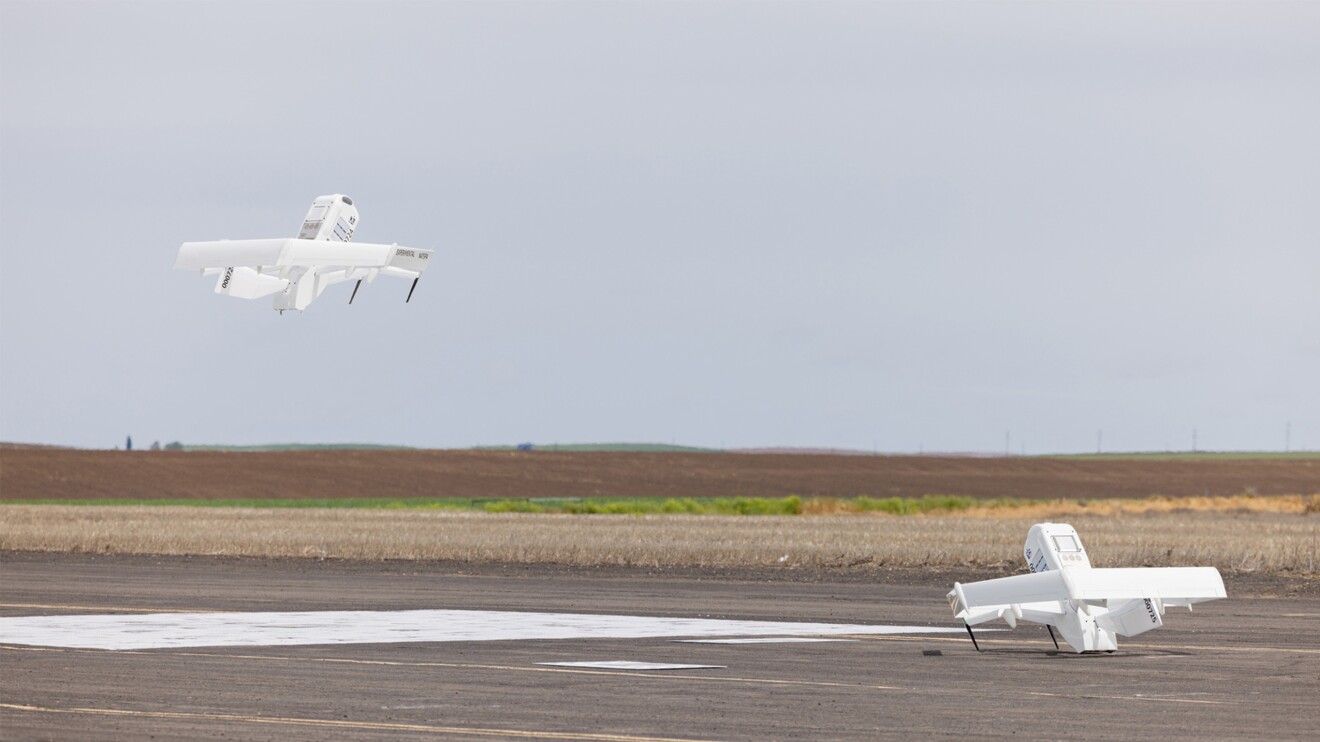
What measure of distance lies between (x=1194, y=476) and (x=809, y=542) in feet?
338

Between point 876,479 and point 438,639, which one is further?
point 876,479

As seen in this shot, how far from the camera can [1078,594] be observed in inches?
932

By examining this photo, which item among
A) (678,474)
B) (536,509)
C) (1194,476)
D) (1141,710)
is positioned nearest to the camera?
(1141,710)

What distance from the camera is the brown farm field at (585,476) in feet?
375

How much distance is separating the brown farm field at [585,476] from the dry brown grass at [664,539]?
3699 cm

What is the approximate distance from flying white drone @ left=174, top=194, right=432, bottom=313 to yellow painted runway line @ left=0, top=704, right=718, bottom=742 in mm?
5477

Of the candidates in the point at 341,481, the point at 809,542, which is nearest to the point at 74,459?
the point at 341,481

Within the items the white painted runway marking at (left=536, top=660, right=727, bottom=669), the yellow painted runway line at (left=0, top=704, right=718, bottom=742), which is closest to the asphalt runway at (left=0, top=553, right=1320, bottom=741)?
the yellow painted runway line at (left=0, top=704, right=718, bottom=742)

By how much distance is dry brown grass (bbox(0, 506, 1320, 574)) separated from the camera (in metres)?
48.4

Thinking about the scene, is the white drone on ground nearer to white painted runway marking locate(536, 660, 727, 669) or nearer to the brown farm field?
white painted runway marking locate(536, 660, 727, 669)

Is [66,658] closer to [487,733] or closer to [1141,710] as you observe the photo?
[487,733]

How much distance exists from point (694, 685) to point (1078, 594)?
19.9ft

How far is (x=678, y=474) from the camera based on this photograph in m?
137

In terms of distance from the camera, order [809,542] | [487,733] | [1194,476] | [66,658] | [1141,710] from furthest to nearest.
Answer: [1194,476]
[809,542]
[66,658]
[1141,710]
[487,733]
